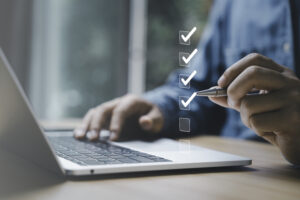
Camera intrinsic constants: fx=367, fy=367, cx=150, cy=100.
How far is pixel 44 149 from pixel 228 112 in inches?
38.8

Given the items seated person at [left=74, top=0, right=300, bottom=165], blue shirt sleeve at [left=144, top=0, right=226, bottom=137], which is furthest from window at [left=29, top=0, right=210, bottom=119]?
seated person at [left=74, top=0, right=300, bottom=165]

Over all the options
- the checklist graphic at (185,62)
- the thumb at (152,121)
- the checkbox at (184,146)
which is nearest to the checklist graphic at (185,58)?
the checklist graphic at (185,62)

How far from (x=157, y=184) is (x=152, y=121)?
0.47 m

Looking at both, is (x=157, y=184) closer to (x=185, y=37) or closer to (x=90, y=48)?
(x=185, y=37)

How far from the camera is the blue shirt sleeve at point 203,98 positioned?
3.09ft

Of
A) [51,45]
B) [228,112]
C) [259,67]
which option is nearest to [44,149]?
[259,67]

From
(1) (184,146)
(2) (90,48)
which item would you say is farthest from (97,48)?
(1) (184,146)

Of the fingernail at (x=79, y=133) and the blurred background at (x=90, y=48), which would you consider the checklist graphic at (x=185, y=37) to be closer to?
the fingernail at (x=79, y=133)

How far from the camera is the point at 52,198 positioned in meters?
0.36

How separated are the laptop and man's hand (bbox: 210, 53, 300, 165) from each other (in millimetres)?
72

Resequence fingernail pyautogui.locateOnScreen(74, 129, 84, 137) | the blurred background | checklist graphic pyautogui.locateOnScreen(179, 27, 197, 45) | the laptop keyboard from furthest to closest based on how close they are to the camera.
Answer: the blurred background
fingernail pyautogui.locateOnScreen(74, 129, 84, 137)
checklist graphic pyautogui.locateOnScreen(179, 27, 197, 45)
the laptop keyboard

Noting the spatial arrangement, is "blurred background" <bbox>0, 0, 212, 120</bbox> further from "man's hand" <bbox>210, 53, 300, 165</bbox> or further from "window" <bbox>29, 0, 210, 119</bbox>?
"man's hand" <bbox>210, 53, 300, 165</bbox>

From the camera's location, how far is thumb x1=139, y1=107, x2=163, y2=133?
879 mm

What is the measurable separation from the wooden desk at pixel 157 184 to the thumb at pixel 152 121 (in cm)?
37
